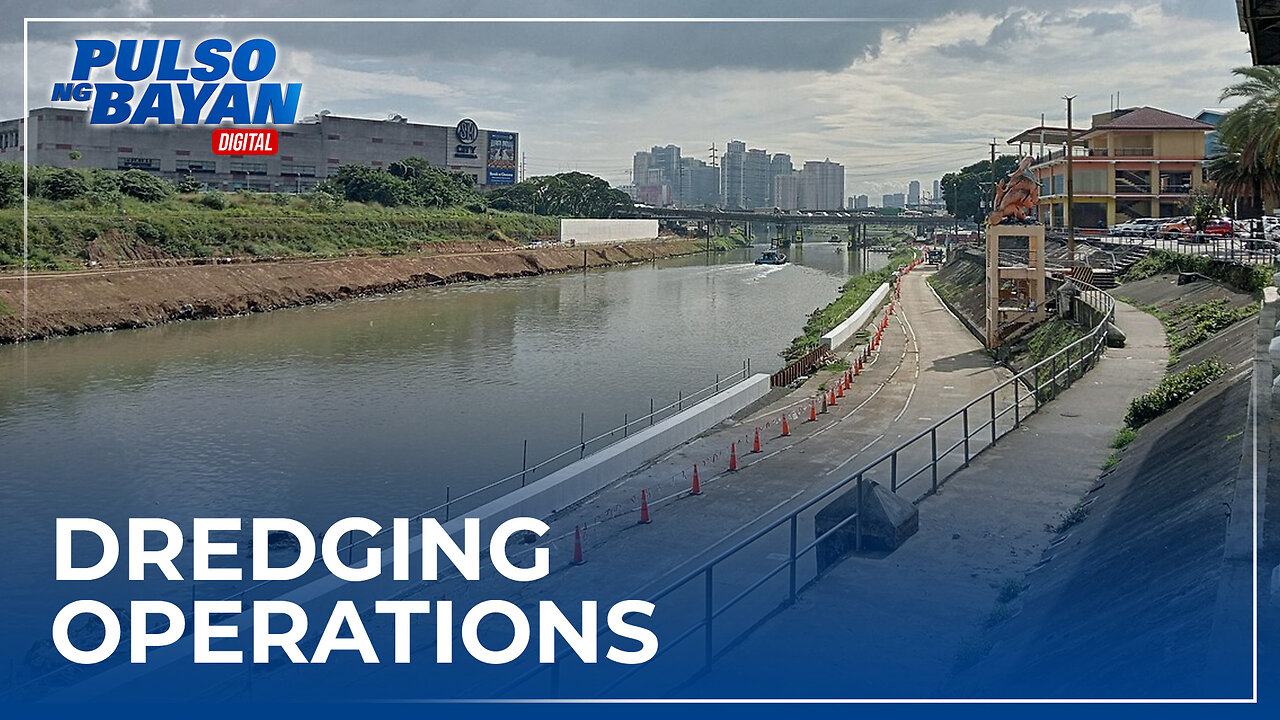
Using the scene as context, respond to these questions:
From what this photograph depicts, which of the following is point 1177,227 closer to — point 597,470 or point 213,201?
point 597,470

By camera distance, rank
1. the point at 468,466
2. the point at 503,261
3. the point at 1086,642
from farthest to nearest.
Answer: the point at 503,261 → the point at 468,466 → the point at 1086,642

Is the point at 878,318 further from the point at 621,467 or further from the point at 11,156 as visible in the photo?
the point at 11,156

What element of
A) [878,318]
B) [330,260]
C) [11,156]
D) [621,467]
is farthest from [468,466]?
[11,156]

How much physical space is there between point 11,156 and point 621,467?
3594 inches

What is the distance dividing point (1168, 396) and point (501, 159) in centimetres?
11664

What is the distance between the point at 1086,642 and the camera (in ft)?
23.6

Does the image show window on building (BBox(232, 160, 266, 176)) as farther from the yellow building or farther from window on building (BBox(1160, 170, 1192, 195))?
window on building (BBox(1160, 170, 1192, 195))

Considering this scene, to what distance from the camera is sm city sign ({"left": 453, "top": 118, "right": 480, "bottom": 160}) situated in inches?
4771

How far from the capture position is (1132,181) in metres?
61.6

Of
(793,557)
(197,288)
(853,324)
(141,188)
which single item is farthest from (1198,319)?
(141,188)

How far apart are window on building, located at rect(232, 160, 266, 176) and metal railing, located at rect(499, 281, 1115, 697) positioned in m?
88.0

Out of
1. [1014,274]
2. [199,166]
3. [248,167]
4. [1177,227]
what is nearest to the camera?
[1014,274]

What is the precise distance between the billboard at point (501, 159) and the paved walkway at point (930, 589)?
115432 millimetres

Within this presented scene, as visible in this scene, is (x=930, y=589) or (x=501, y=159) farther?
(x=501, y=159)
